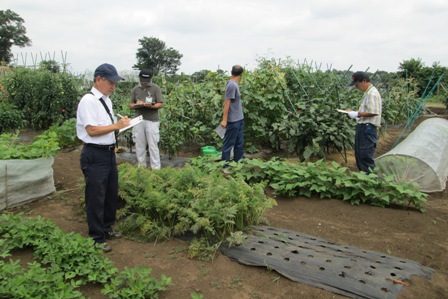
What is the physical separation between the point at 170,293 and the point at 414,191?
129 inches

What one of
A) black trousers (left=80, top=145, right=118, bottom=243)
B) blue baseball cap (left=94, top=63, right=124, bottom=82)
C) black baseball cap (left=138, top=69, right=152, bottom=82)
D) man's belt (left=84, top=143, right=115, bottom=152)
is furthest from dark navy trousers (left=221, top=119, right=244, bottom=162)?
blue baseball cap (left=94, top=63, right=124, bottom=82)

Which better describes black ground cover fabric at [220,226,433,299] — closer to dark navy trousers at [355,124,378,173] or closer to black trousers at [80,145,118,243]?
black trousers at [80,145,118,243]

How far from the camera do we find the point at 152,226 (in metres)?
3.50

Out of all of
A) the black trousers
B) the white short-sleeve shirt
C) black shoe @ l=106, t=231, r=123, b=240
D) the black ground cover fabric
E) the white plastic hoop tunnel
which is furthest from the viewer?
the white plastic hoop tunnel

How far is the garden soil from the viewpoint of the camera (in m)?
2.71

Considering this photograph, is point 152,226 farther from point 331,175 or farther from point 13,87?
point 13,87

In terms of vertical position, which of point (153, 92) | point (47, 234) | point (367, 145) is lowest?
point (47, 234)

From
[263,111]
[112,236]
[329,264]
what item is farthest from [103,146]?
[263,111]

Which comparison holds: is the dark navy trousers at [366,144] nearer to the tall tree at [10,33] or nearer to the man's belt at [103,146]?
the man's belt at [103,146]

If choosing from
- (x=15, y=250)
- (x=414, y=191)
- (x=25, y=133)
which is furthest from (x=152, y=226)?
(x=25, y=133)

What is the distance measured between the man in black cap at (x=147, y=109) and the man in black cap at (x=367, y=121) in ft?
10.0

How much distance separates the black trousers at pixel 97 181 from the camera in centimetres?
320

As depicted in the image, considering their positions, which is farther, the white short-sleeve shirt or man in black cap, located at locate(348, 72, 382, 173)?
man in black cap, located at locate(348, 72, 382, 173)

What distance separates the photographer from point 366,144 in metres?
5.43
